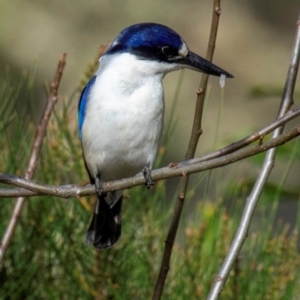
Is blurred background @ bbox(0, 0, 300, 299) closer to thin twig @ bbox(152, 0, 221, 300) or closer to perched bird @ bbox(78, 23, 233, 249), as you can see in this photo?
perched bird @ bbox(78, 23, 233, 249)

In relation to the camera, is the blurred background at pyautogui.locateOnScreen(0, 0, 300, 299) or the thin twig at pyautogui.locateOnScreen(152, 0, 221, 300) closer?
the thin twig at pyautogui.locateOnScreen(152, 0, 221, 300)

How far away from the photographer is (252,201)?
6.74ft

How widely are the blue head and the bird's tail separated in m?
0.46

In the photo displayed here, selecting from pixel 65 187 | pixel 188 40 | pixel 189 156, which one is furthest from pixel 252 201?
pixel 188 40

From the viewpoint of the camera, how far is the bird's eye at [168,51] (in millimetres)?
2576

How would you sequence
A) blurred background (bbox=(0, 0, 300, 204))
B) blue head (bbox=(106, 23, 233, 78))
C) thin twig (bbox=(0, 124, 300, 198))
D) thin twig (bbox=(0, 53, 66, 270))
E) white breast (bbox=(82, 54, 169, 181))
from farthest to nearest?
blurred background (bbox=(0, 0, 300, 204)) < white breast (bbox=(82, 54, 169, 181)) < blue head (bbox=(106, 23, 233, 78)) < thin twig (bbox=(0, 53, 66, 270)) < thin twig (bbox=(0, 124, 300, 198))

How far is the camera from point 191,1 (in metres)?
8.42

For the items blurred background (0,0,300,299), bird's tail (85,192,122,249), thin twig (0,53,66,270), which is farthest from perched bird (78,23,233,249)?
blurred background (0,0,300,299)

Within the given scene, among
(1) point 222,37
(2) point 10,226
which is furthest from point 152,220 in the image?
(1) point 222,37

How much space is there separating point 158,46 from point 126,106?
0.20 metres

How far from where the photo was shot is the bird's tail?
2564 millimetres

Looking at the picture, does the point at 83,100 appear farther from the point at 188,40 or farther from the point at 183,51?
the point at 188,40

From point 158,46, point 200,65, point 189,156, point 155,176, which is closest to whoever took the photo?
point 155,176

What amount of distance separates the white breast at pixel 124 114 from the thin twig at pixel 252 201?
586 millimetres
